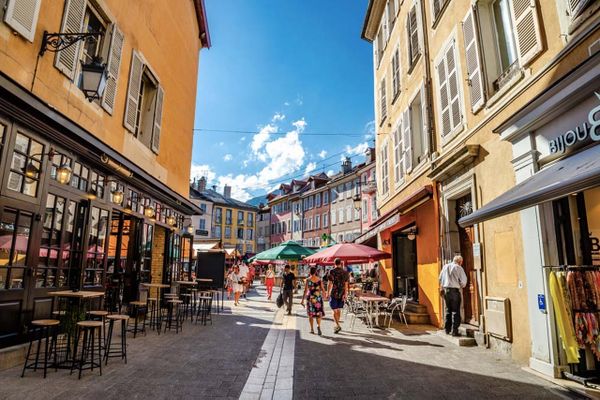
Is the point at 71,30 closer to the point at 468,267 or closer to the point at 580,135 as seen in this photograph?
the point at 580,135

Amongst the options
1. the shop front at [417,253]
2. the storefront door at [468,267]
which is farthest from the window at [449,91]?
the storefront door at [468,267]

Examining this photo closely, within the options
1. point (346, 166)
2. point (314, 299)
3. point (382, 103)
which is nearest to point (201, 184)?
point (346, 166)

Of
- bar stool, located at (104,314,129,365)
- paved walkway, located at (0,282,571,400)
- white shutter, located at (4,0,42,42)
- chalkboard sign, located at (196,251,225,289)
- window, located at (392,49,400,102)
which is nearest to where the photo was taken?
paved walkway, located at (0,282,571,400)

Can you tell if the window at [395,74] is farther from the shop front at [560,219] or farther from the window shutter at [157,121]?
the window shutter at [157,121]

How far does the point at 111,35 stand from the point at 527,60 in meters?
8.11

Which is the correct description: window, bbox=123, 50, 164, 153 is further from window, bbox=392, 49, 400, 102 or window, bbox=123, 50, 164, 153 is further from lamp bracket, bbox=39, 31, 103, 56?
window, bbox=392, 49, 400, 102

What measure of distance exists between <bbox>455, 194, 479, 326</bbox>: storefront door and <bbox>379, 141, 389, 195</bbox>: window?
6.14 m

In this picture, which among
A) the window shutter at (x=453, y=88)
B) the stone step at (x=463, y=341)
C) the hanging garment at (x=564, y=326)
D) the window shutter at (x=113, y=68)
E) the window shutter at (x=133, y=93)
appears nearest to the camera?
the hanging garment at (x=564, y=326)

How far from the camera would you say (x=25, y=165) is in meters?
5.29

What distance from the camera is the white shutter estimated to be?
4875mm

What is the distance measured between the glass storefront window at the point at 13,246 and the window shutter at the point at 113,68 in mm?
3265

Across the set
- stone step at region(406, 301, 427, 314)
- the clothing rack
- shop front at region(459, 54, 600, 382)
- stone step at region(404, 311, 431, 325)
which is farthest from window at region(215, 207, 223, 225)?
the clothing rack

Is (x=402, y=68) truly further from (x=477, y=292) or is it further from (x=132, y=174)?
(x=132, y=174)

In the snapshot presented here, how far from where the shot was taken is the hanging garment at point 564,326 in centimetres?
438
